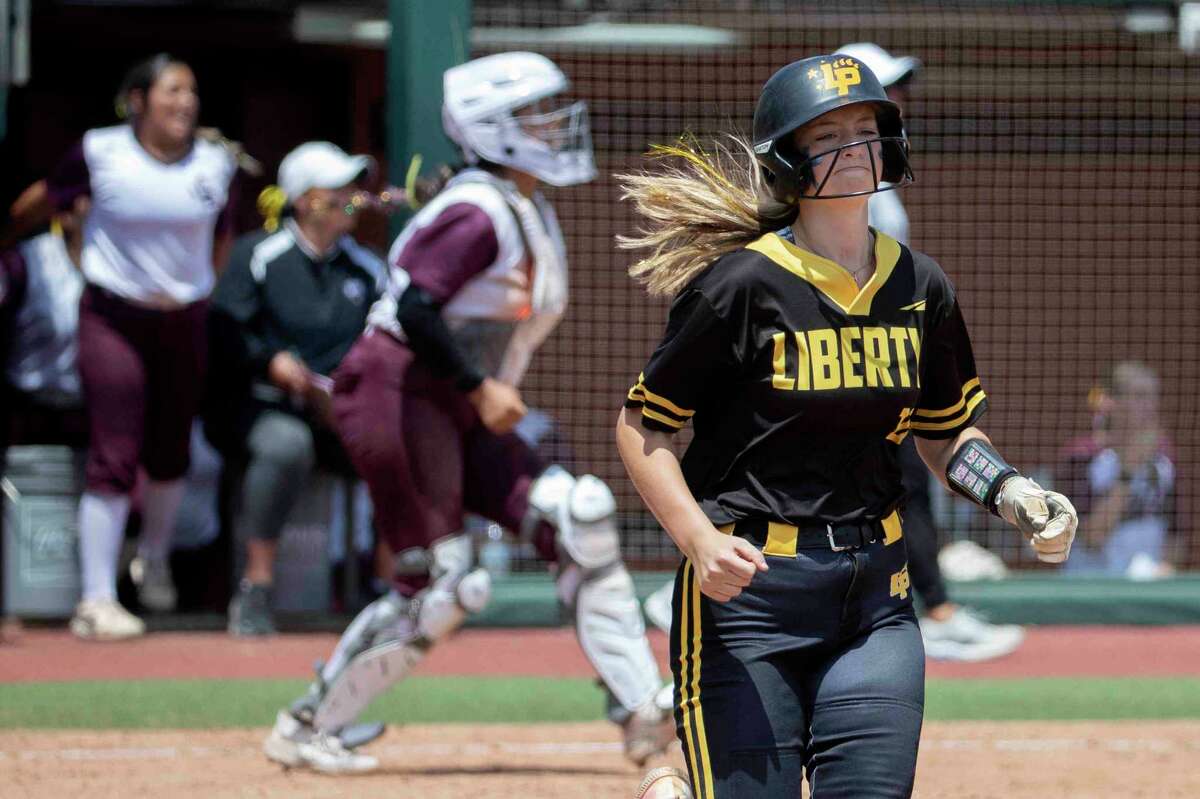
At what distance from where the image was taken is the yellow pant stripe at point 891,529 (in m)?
3.24

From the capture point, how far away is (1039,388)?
37.8 feet

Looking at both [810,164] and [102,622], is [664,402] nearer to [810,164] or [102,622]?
[810,164]

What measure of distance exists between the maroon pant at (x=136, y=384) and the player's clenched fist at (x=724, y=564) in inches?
201

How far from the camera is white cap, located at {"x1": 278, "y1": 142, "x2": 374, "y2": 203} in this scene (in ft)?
26.1

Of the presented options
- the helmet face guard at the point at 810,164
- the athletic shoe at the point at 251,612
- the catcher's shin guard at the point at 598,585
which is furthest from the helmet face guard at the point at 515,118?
the athletic shoe at the point at 251,612

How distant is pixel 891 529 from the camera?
326 centimetres

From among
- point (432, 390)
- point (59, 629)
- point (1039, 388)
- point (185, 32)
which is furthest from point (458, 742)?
point (1039, 388)

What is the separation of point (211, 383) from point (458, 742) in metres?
3.11

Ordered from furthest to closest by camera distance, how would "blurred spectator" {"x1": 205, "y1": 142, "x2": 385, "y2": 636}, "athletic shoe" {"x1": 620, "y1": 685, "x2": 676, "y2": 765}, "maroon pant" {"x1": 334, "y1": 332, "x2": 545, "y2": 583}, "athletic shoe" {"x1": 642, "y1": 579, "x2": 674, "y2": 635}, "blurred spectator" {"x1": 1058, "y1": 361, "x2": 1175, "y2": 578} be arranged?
"blurred spectator" {"x1": 1058, "y1": 361, "x2": 1175, "y2": 578}, "athletic shoe" {"x1": 642, "y1": 579, "x2": 674, "y2": 635}, "blurred spectator" {"x1": 205, "y1": 142, "x2": 385, "y2": 636}, "maroon pant" {"x1": 334, "y1": 332, "x2": 545, "y2": 583}, "athletic shoe" {"x1": 620, "y1": 685, "x2": 676, "y2": 765}

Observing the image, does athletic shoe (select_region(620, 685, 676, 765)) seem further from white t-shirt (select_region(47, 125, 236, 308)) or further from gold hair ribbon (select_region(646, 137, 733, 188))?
white t-shirt (select_region(47, 125, 236, 308))

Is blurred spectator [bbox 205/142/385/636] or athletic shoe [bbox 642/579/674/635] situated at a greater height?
blurred spectator [bbox 205/142/385/636]

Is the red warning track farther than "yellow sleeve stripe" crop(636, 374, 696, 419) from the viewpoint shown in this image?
Yes

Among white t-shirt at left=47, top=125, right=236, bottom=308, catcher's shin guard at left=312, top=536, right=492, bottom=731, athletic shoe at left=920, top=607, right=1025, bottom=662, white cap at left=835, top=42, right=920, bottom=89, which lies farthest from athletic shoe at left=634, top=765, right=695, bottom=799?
white t-shirt at left=47, top=125, right=236, bottom=308

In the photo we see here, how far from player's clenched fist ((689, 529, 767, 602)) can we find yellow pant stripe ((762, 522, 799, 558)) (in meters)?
0.09
